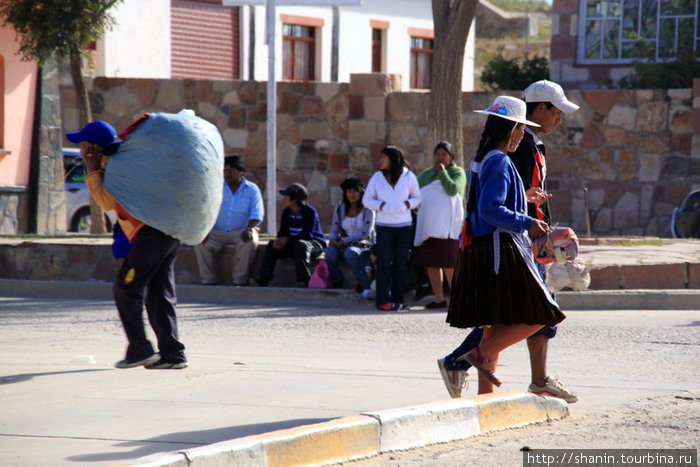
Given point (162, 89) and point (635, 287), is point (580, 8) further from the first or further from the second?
point (635, 287)

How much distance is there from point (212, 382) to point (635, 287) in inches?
275

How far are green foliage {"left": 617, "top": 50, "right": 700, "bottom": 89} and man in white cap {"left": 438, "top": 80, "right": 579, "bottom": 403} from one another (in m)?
14.0

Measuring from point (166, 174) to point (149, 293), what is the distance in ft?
2.85

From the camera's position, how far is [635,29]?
848 inches

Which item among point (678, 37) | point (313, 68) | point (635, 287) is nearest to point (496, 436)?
point (635, 287)

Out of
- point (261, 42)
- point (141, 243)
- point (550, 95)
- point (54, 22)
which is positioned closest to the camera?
point (550, 95)

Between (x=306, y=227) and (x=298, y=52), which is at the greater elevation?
(x=298, y=52)

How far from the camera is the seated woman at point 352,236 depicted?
12.6 metres

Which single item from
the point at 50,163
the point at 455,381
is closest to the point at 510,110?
the point at 455,381

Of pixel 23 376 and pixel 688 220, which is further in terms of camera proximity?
pixel 688 220

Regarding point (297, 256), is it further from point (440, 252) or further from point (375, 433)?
point (375, 433)

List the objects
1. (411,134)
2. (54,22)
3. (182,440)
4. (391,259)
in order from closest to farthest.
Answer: (182,440), (391,259), (54,22), (411,134)

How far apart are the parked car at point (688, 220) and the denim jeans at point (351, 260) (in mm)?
6599

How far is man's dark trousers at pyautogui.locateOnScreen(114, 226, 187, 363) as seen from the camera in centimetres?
715
